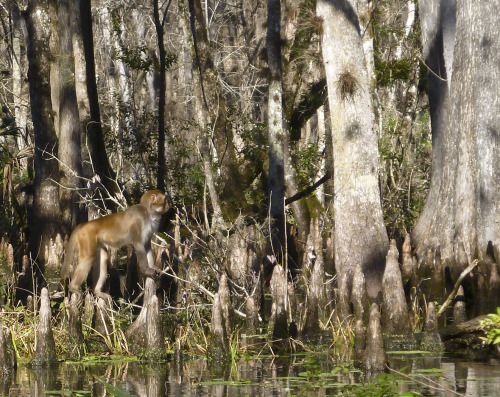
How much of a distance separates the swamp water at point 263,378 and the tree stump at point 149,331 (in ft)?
0.52

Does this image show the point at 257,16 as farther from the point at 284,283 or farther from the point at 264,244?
the point at 284,283

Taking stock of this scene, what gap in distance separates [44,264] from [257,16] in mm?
23835

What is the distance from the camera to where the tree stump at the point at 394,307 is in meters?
9.09

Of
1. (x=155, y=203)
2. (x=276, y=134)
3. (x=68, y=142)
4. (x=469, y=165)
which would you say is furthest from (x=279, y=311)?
(x=68, y=142)

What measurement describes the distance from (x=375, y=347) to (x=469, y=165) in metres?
5.75

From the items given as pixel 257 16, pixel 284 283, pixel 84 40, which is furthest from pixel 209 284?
pixel 257 16

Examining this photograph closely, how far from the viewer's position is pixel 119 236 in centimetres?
1101

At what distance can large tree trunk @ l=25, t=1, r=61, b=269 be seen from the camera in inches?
635

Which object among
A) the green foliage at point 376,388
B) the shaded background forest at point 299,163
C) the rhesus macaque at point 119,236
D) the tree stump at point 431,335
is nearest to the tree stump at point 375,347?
the green foliage at point 376,388

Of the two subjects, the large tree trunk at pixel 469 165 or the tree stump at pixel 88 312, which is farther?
the large tree trunk at pixel 469 165

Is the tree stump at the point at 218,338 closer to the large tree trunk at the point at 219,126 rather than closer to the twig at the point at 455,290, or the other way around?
the twig at the point at 455,290

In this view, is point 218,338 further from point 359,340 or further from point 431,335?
point 431,335

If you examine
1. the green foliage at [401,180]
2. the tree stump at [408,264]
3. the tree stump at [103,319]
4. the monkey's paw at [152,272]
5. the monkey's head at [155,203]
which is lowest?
the tree stump at [103,319]

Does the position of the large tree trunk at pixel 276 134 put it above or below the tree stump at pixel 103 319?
above
